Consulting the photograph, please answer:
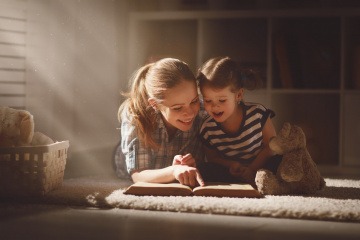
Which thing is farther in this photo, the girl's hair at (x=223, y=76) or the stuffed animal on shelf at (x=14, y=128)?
the girl's hair at (x=223, y=76)

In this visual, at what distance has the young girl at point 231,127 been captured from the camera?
1972 millimetres

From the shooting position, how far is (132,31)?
303cm

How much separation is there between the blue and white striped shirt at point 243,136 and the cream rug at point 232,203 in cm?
30

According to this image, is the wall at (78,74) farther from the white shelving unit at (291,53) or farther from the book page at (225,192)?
the book page at (225,192)

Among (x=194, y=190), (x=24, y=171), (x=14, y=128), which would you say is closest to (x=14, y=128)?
(x=14, y=128)

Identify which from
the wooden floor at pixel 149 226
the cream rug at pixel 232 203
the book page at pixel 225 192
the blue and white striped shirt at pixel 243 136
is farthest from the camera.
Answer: the blue and white striped shirt at pixel 243 136

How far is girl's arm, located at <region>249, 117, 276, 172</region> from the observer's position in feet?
6.69

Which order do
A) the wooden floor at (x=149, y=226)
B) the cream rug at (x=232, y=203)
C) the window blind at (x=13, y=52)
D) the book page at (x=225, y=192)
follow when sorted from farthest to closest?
the window blind at (x=13, y=52)
the book page at (x=225, y=192)
the cream rug at (x=232, y=203)
the wooden floor at (x=149, y=226)

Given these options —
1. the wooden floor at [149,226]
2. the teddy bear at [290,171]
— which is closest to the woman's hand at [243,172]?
the teddy bear at [290,171]

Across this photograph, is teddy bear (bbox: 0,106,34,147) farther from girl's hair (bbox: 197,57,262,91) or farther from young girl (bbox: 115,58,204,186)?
girl's hair (bbox: 197,57,262,91)

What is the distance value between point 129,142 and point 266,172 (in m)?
0.48

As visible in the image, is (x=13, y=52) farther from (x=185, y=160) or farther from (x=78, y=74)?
(x=185, y=160)

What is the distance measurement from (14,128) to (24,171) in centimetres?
17

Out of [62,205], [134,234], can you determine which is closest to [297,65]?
[62,205]
